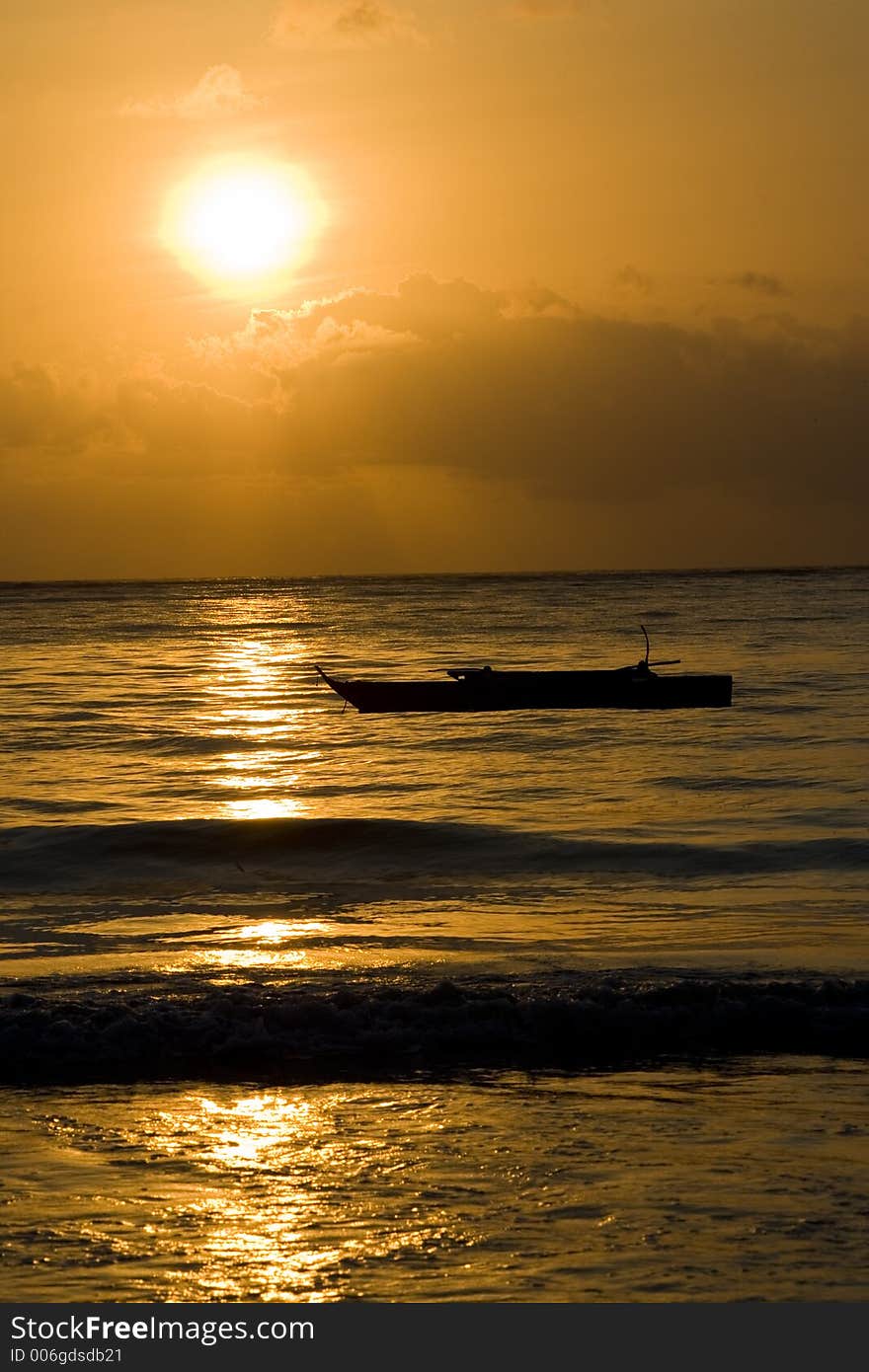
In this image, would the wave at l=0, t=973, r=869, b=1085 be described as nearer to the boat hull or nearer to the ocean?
the ocean

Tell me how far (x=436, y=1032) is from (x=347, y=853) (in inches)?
471

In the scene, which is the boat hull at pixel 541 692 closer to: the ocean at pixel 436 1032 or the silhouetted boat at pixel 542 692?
the silhouetted boat at pixel 542 692

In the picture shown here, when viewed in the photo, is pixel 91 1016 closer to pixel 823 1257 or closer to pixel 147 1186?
pixel 147 1186

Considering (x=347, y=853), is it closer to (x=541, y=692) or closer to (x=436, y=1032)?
(x=436, y=1032)

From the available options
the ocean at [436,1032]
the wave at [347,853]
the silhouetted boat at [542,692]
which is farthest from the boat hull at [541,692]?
the wave at [347,853]

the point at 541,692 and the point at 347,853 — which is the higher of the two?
the point at 541,692

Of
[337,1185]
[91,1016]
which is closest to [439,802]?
[91,1016]

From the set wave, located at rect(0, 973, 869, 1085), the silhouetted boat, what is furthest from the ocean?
the silhouetted boat

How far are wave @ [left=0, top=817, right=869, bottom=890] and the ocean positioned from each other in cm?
10

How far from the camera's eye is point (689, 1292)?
7.07 meters

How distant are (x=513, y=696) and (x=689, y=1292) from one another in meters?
38.0

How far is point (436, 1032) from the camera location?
1171 cm

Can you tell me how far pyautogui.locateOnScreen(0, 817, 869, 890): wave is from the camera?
21266 millimetres

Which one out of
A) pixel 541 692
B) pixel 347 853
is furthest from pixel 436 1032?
pixel 541 692
